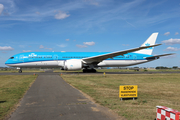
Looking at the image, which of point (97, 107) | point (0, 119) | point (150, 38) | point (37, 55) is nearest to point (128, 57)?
point (150, 38)

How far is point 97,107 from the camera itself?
6.54 metres

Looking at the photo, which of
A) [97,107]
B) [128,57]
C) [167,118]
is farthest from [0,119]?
[128,57]

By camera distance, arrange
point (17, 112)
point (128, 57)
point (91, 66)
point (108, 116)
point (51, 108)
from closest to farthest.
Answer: point (108, 116) → point (17, 112) → point (51, 108) → point (91, 66) → point (128, 57)

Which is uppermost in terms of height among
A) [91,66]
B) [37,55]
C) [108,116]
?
[37,55]

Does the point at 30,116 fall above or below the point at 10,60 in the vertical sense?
below

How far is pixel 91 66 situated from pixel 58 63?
6.52 metres

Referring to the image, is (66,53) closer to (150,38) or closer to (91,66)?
(91,66)

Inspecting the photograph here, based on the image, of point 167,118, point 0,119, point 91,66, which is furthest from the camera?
point 91,66

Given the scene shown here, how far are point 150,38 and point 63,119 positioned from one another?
33.1 m

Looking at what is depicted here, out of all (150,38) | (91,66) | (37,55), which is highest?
(150,38)

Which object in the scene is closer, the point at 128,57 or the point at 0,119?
the point at 0,119

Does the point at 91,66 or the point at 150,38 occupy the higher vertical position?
the point at 150,38

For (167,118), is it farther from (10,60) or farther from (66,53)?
(10,60)

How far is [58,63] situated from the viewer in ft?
96.5
